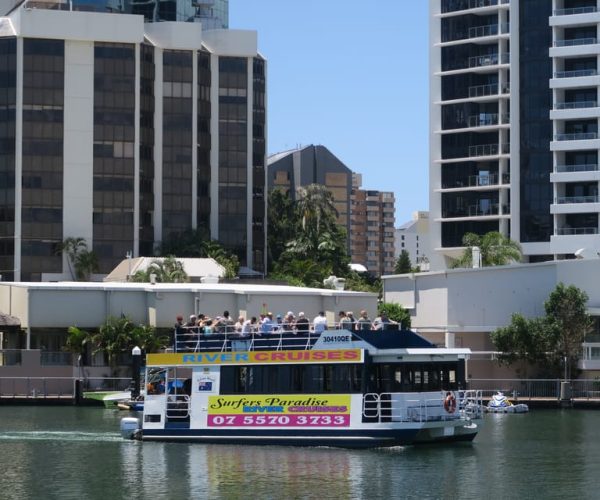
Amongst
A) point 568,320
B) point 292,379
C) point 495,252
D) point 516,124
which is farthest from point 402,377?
point 516,124

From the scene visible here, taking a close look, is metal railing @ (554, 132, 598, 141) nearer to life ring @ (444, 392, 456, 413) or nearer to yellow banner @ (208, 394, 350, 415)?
life ring @ (444, 392, 456, 413)

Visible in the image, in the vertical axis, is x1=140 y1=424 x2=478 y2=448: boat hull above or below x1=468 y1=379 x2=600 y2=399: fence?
below

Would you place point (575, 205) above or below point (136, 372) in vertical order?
above

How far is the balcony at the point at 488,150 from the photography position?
136875 millimetres

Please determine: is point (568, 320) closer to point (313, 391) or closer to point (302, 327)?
point (302, 327)

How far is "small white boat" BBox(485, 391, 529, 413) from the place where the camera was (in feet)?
255

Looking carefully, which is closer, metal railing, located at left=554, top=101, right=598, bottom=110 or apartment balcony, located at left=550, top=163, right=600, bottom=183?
apartment balcony, located at left=550, top=163, right=600, bottom=183

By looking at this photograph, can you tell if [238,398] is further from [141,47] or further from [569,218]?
[141,47]

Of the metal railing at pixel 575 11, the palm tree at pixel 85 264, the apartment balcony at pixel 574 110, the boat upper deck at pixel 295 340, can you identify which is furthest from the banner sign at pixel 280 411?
the palm tree at pixel 85 264

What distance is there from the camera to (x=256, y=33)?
159500 millimetres

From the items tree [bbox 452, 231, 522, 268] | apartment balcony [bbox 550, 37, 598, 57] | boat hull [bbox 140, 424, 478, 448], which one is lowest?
boat hull [bbox 140, 424, 478, 448]

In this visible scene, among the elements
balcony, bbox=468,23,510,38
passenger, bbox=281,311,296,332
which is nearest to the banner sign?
passenger, bbox=281,311,296,332

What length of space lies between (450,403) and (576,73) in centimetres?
7836

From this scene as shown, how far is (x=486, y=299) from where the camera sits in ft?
311
